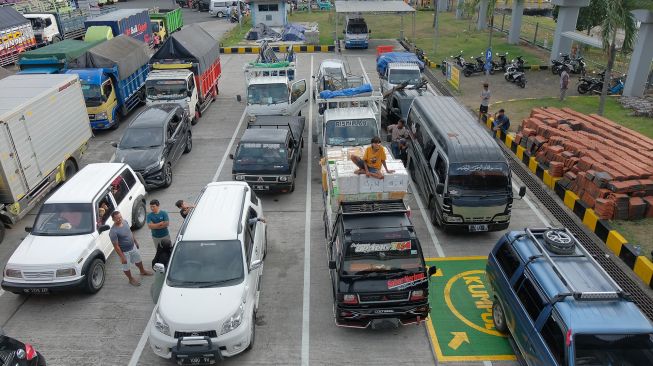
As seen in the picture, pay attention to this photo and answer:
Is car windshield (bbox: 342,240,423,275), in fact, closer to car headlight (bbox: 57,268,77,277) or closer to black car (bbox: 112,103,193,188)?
car headlight (bbox: 57,268,77,277)

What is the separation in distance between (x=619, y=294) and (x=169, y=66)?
18.2 metres

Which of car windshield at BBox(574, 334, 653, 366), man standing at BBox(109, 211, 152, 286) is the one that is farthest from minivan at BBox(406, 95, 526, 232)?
man standing at BBox(109, 211, 152, 286)

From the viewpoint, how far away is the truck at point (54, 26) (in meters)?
32.9

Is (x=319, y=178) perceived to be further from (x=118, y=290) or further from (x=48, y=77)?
(x=48, y=77)

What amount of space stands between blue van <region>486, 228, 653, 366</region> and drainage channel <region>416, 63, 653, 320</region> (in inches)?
98.2

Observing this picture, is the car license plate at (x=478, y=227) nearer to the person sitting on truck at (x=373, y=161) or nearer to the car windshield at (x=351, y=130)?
the person sitting on truck at (x=373, y=161)

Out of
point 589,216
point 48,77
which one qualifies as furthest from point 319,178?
point 48,77

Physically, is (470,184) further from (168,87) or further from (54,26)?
(54,26)

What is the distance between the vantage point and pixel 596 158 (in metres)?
13.1

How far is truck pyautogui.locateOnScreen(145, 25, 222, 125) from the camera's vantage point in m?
18.8

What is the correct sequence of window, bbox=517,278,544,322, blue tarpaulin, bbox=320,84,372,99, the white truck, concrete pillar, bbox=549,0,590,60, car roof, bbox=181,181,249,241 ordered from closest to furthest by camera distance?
1. window, bbox=517,278,544,322
2. car roof, bbox=181,181,249,241
3. blue tarpaulin, bbox=320,84,372,99
4. the white truck
5. concrete pillar, bbox=549,0,590,60

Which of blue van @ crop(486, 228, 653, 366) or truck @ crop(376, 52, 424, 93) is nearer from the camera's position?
blue van @ crop(486, 228, 653, 366)

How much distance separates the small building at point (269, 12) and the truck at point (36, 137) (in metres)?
27.9

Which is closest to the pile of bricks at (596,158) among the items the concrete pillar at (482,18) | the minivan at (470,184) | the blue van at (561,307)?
the minivan at (470,184)
